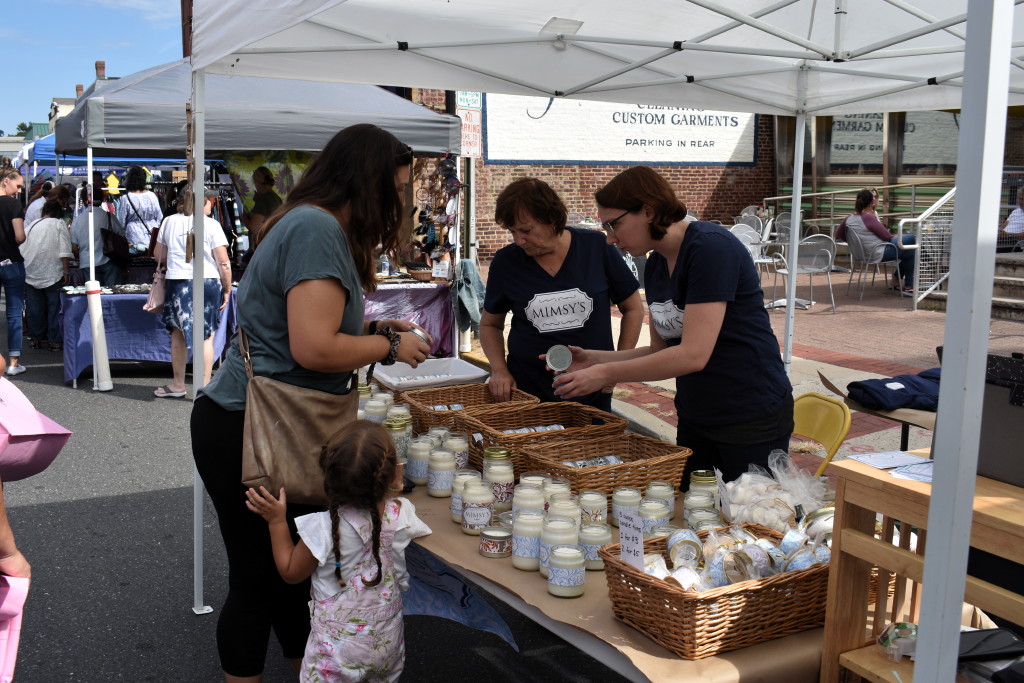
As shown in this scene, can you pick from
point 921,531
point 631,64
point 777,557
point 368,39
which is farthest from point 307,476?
point 631,64

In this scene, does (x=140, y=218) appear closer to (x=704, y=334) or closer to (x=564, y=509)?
(x=704, y=334)

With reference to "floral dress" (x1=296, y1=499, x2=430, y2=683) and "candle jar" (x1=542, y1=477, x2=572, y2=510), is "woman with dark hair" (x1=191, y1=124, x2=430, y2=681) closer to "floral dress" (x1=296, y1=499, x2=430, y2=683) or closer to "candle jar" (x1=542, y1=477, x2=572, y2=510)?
"floral dress" (x1=296, y1=499, x2=430, y2=683)

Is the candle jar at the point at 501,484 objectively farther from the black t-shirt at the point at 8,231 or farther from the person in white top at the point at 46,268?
the black t-shirt at the point at 8,231

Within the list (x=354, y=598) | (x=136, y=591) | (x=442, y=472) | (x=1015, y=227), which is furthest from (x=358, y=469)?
(x=1015, y=227)

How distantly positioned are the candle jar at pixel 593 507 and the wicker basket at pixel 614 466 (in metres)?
0.14

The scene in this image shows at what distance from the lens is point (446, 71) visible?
441cm

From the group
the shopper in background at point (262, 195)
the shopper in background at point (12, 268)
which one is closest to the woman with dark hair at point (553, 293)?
the shopper in background at point (262, 195)

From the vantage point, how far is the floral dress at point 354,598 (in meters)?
2.23

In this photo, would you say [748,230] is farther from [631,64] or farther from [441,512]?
[441,512]

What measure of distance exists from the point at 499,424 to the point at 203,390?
102 cm

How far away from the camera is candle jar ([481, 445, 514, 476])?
2547 mm

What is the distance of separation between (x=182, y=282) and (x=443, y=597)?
18.9ft

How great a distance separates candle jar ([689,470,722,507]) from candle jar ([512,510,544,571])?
1.63 feet

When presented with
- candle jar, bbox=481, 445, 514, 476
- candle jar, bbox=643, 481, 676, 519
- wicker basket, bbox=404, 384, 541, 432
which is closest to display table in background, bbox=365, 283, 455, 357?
wicker basket, bbox=404, 384, 541, 432
